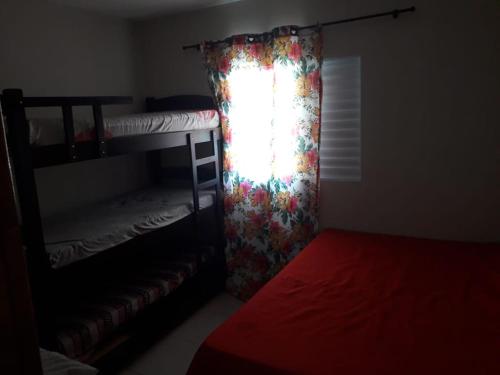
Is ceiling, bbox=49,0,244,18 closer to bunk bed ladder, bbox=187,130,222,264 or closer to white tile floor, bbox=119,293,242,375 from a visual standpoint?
bunk bed ladder, bbox=187,130,222,264

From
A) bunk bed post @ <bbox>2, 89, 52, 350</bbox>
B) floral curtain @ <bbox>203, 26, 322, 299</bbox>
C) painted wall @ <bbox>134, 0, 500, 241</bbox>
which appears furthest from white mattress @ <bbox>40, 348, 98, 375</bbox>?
painted wall @ <bbox>134, 0, 500, 241</bbox>

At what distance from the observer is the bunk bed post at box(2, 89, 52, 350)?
175cm

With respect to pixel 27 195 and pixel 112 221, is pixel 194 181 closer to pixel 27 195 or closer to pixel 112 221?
pixel 112 221

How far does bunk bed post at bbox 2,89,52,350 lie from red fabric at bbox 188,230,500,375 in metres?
0.85

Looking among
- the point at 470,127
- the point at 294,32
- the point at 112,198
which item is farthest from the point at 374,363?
the point at 112,198

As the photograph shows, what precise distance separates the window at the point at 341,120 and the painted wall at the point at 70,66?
1.77 meters

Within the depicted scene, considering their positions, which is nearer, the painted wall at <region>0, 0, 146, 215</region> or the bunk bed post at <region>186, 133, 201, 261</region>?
the painted wall at <region>0, 0, 146, 215</region>

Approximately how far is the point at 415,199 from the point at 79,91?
2.63 meters

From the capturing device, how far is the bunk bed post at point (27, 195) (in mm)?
1753

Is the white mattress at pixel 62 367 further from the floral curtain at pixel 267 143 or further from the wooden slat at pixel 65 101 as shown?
the floral curtain at pixel 267 143

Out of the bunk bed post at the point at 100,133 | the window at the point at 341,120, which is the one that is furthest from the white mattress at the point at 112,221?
the window at the point at 341,120

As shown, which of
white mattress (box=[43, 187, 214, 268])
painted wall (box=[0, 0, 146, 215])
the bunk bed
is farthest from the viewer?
painted wall (box=[0, 0, 146, 215])

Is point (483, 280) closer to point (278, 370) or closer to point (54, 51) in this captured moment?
point (278, 370)

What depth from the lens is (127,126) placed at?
94.9 inches
